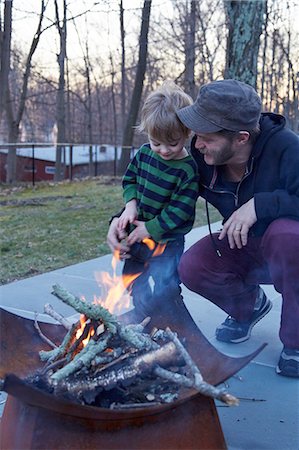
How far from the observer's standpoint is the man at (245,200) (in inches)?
90.4

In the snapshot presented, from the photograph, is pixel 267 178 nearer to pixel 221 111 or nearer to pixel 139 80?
pixel 221 111

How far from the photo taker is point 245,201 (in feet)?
8.52

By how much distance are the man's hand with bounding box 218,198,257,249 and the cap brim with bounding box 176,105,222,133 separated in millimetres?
382

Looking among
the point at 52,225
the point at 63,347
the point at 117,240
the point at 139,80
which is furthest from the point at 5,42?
the point at 63,347

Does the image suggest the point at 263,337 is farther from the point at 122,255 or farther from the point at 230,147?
the point at 230,147

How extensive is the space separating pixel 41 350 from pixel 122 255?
82 centimetres

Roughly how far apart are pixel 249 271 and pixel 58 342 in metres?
1.10

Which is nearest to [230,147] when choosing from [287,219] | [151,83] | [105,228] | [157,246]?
[287,219]

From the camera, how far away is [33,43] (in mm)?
14172

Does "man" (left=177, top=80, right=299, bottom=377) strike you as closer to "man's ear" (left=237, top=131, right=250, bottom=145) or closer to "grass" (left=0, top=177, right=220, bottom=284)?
"man's ear" (left=237, top=131, right=250, bottom=145)

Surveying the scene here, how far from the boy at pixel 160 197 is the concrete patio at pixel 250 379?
50 cm

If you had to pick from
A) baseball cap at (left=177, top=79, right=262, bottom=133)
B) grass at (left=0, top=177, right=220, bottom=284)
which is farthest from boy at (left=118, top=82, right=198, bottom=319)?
grass at (left=0, top=177, right=220, bottom=284)

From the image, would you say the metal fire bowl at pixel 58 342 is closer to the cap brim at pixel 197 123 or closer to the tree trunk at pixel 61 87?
the cap brim at pixel 197 123

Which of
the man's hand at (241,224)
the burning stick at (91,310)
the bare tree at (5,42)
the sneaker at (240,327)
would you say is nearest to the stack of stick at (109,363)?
the burning stick at (91,310)
